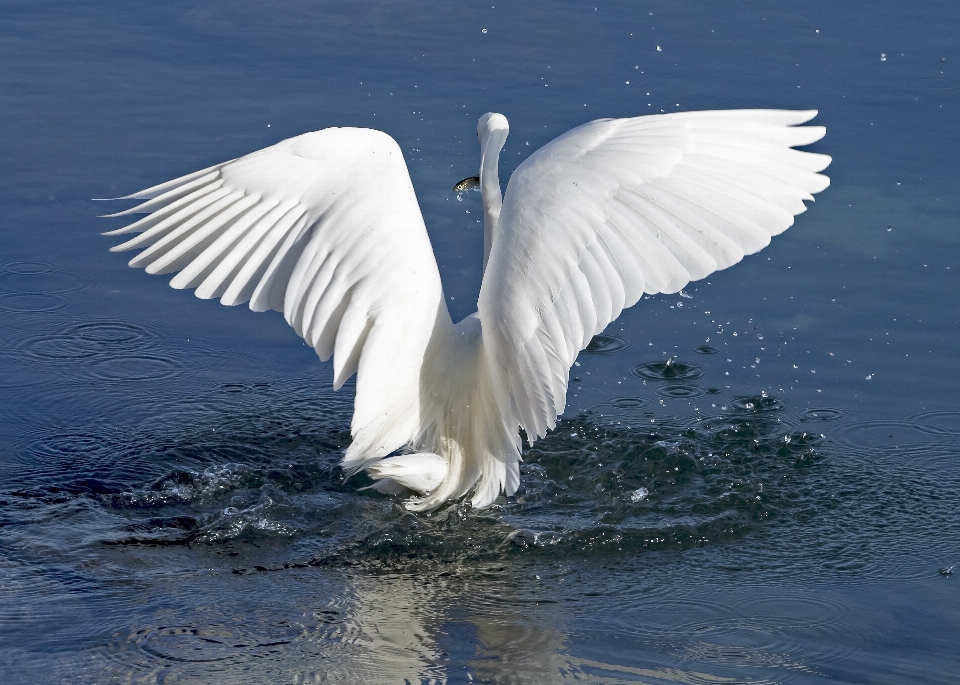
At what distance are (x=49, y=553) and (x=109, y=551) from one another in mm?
221

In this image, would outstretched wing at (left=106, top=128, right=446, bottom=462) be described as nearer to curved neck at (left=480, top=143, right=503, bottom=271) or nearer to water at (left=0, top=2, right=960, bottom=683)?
water at (left=0, top=2, right=960, bottom=683)

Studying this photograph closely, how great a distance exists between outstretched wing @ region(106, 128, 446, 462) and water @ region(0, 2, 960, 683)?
2.38 ft

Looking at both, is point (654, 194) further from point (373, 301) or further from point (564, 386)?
point (373, 301)

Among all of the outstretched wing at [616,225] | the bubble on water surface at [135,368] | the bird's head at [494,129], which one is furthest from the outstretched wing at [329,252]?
the bubble on water surface at [135,368]

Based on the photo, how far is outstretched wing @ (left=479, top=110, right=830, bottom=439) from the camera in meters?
4.77

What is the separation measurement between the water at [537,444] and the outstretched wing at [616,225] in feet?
2.84

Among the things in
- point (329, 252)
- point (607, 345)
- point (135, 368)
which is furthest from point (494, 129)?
point (135, 368)

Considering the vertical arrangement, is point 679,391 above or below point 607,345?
below

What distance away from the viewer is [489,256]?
528 cm

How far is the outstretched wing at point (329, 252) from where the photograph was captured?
514cm

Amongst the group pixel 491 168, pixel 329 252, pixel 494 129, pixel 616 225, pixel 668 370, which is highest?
pixel 494 129

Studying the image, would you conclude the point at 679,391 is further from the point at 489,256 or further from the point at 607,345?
the point at 489,256

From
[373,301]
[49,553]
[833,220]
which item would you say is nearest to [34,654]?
[49,553]

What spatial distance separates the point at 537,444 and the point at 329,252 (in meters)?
1.54
